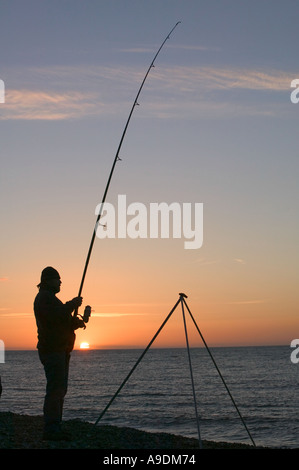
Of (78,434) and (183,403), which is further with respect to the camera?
(183,403)

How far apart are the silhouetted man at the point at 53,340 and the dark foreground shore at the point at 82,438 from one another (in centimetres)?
28

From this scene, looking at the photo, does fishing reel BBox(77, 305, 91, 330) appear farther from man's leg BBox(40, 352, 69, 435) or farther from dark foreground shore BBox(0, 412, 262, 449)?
dark foreground shore BBox(0, 412, 262, 449)

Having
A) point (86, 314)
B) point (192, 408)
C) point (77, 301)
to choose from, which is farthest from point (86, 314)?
point (192, 408)

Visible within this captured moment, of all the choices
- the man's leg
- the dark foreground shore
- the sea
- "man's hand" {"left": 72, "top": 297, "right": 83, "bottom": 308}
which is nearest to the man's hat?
"man's hand" {"left": 72, "top": 297, "right": 83, "bottom": 308}

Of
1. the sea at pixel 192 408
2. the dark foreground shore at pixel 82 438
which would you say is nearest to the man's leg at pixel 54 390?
the dark foreground shore at pixel 82 438

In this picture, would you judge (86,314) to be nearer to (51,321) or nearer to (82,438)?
(51,321)

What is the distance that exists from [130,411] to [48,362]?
26.5 m

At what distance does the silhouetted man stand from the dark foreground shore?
0.93ft

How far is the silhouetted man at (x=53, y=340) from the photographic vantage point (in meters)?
7.66

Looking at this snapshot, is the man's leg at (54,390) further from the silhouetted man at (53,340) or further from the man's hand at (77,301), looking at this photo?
the man's hand at (77,301)
